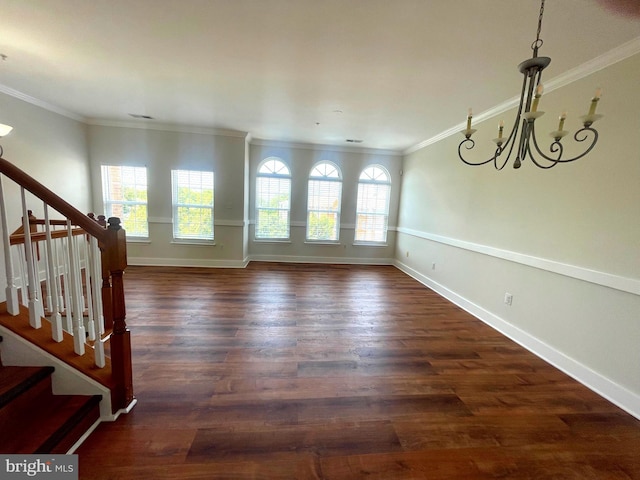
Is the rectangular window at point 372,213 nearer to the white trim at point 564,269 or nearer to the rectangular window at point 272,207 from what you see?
the rectangular window at point 272,207

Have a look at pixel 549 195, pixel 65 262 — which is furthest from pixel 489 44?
pixel 65 262

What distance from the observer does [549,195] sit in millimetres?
2514

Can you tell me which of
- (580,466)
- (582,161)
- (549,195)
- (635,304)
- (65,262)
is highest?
(582,161)

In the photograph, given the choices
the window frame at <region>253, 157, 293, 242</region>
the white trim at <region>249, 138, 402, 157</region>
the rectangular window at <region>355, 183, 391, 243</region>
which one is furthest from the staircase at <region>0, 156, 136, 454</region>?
the rectangular window at <region>355, 183, 391, 243</region>

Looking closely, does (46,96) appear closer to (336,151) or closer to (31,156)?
(31,156)

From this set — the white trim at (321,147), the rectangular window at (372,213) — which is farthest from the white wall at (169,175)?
the rectangular window at (372,213)

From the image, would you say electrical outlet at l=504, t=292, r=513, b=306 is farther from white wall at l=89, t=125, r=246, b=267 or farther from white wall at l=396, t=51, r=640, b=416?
white wall at l=89, t=125, r=246, b=267

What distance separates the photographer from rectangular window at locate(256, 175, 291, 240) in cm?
570

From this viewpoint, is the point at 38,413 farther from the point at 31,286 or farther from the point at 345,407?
the point at 345,407

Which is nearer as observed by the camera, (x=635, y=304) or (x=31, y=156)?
(x=635, y=304)

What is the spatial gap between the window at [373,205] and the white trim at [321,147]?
0.35 meters

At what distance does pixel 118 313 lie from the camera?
5.19 ft

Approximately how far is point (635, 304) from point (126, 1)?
13.6 ft

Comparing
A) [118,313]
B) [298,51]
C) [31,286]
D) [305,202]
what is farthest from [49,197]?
[305,202]
